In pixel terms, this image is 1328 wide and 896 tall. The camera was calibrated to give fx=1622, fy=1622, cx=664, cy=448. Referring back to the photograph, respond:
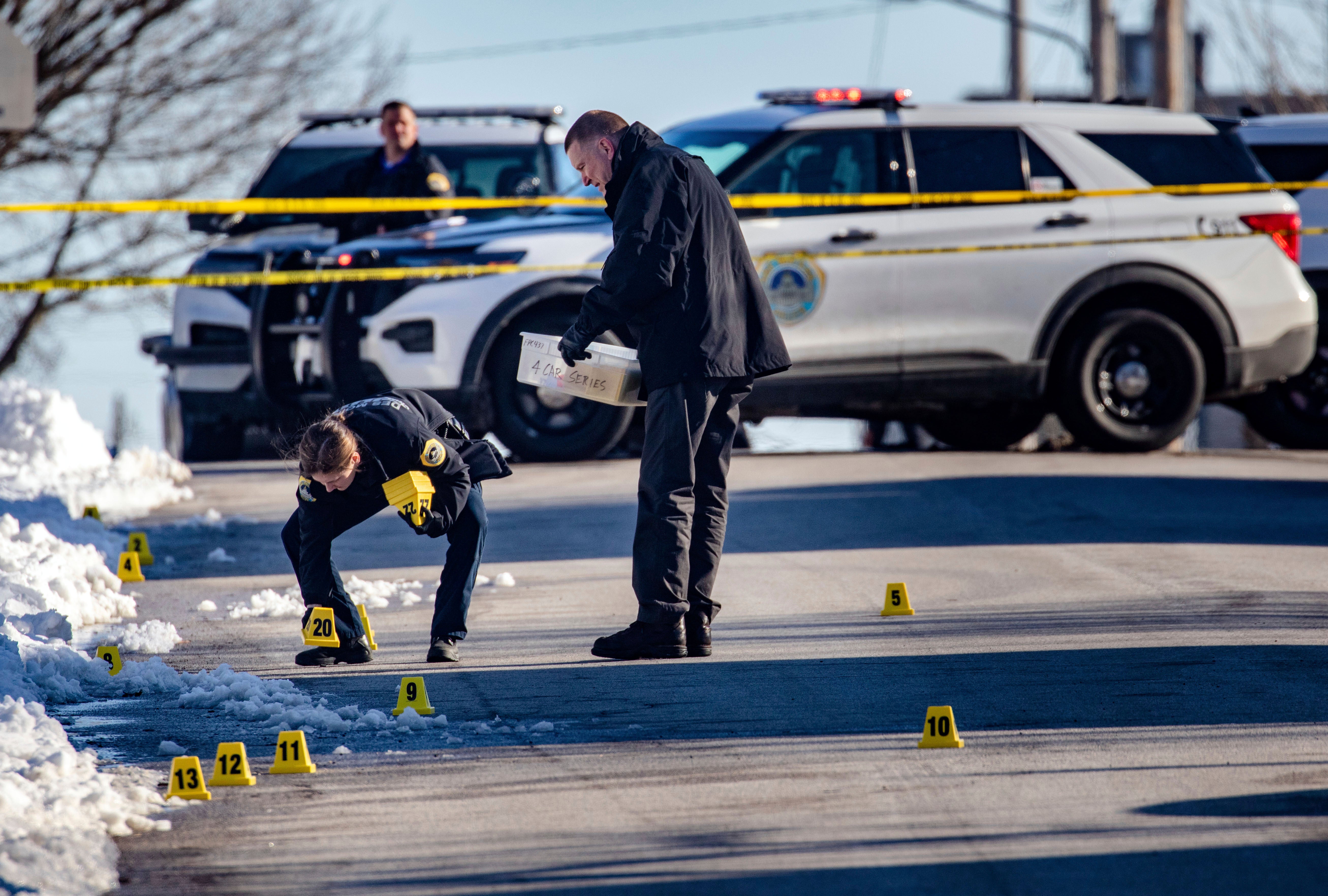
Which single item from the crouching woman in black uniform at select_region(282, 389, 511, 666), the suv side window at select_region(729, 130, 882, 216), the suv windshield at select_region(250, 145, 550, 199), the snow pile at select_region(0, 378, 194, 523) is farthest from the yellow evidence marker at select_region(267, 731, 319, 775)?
the suv windshield at select_region(250, 145, 550, 199)

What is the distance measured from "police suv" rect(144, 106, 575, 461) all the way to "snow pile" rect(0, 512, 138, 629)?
3151mm

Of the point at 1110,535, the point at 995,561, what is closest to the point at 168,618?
the point at 995,561

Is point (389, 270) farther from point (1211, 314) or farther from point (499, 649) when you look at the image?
point (1211, 314)

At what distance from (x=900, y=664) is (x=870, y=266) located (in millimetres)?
4653

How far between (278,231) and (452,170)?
1250 millimetres

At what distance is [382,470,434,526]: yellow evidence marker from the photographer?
16.0ft

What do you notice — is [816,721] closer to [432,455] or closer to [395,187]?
[432,455]

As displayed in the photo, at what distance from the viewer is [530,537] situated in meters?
7.41

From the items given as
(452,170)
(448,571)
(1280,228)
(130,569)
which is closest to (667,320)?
(448,571)

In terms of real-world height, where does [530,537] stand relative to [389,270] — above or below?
below

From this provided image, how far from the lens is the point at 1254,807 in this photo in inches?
138

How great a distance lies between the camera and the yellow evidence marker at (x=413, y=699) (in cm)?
440

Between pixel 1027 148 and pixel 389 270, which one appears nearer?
pixel 389 270

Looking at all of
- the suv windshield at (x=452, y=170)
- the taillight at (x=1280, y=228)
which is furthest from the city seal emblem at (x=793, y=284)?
the taillight at (x=1280, y=228)
